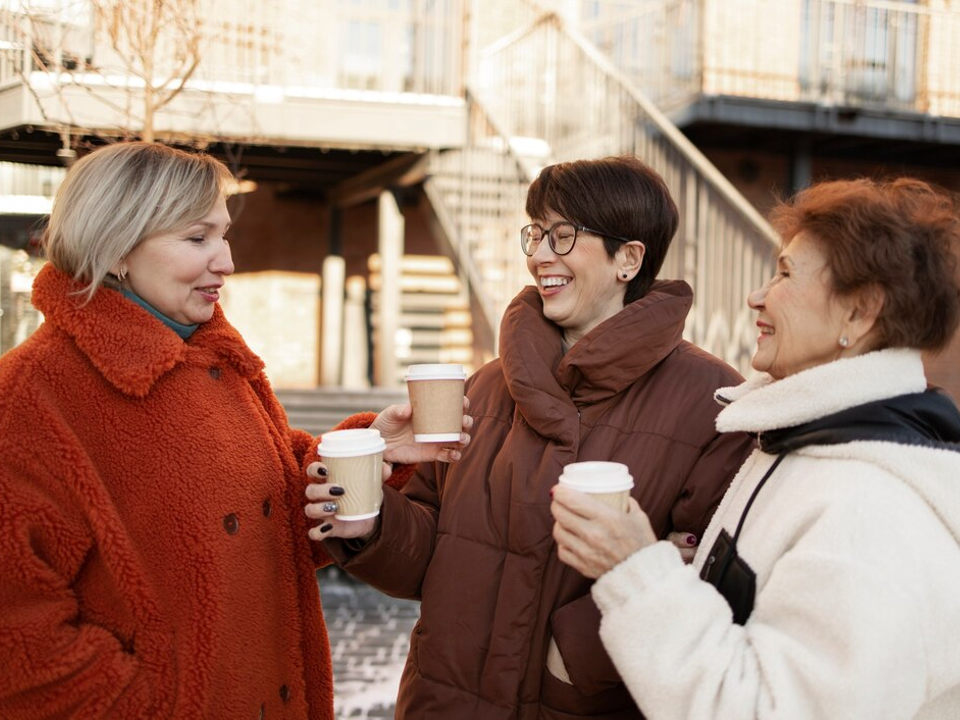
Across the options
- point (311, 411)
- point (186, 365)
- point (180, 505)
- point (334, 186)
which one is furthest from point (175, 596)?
point (334, 186)

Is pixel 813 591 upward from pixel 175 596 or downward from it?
upward

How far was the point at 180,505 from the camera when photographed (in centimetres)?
187

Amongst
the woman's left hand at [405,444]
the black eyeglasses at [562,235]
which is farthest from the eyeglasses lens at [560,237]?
the woman's left hand at [405,444]

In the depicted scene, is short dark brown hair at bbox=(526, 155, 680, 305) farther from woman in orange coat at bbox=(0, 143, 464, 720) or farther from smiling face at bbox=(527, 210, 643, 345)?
woman in orange coat at bbox=(0, 143, 464, 720)

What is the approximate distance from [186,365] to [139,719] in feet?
2.35

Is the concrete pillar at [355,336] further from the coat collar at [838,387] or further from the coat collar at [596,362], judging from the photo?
the coat collar at [838,387]

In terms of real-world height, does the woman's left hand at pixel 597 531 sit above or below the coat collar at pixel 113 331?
below

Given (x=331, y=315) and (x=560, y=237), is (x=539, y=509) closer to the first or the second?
(x=560, y=237)

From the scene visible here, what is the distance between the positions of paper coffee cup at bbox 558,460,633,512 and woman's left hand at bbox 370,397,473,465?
0.63 metres

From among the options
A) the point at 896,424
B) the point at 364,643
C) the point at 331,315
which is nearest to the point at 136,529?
the point at 896,424

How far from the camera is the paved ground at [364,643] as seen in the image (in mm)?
4500

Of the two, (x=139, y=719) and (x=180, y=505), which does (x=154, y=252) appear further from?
(x=139, y=719)

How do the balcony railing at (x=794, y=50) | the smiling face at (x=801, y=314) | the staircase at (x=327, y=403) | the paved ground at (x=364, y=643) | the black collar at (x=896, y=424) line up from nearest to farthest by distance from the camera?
1. the black collar at (x=896, y=424)
2. the smiling face at (x=801, y=314)
3. the paved ground at (x=364, y=643)
4. the staircase at (x=327, y=403)
5. the balcony railing at (x=794, y=50)

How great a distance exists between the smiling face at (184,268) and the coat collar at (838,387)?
3.85ft
